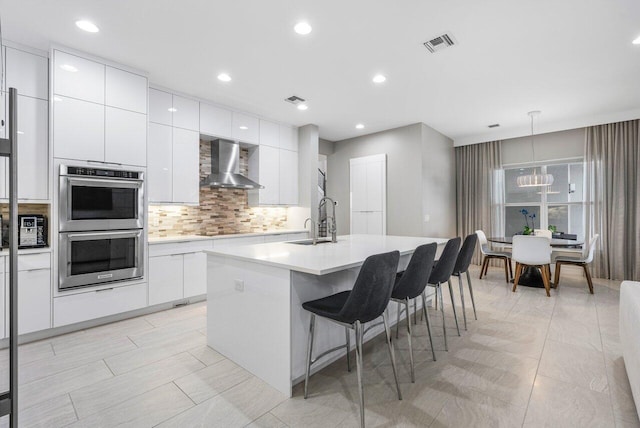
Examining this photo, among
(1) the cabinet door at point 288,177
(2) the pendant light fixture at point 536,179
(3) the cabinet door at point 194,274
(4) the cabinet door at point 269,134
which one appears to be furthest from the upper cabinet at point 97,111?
(2) the pendant light fixture at point 536,179

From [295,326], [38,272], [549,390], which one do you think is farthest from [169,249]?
[549,390]

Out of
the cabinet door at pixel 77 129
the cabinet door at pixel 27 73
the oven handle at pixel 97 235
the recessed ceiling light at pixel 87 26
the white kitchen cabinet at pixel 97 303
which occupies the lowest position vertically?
the white kitchen cabinet at pixel 97 303

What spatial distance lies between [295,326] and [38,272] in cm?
252

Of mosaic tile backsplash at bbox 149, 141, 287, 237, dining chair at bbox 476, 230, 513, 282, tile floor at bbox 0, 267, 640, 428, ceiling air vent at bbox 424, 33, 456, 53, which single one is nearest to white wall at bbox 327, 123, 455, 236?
dining chair at bbox 476, 230, 513, 282

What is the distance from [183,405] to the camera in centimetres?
192

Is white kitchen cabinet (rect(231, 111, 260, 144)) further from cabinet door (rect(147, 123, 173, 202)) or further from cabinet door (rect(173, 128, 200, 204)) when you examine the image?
cabinet door (rect(147, 123, 173, 202))

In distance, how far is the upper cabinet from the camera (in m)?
2.97

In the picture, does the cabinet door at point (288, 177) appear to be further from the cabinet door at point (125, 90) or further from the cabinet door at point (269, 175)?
the cabinet door at point (125, 90)

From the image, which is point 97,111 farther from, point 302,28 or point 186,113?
point 302,28

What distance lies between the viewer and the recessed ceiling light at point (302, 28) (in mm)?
2646

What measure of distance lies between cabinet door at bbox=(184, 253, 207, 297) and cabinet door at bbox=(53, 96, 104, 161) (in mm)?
1466

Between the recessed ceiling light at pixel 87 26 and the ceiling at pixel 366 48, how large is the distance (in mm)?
61

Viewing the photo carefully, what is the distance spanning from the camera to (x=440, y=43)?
2918 mm

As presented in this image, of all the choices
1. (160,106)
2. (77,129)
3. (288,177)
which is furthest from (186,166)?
(288,177)
